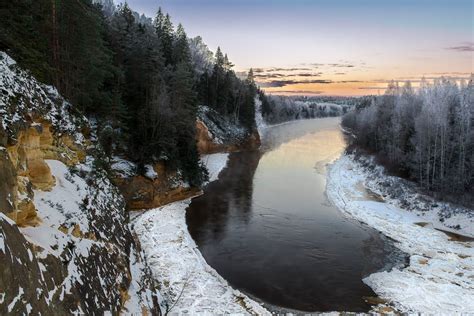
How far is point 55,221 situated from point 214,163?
39.2 metres

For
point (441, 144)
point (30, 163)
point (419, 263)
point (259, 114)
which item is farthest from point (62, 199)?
point (259, 114)

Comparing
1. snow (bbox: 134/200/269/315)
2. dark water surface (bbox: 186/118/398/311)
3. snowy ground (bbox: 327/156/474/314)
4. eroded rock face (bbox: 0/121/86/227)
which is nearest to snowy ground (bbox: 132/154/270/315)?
snow (bbox: 134/200/269/315)

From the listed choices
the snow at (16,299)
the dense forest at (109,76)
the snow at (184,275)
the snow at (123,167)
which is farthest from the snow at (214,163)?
the snow at (16,299)

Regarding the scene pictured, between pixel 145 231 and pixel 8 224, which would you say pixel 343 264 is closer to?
pixel 145 231

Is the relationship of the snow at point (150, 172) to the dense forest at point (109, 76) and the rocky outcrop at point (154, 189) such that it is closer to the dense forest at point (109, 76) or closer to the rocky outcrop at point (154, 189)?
the rocky outcrop at point (154, 189)

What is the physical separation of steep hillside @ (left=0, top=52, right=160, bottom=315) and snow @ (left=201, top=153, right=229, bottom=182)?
1027 inches

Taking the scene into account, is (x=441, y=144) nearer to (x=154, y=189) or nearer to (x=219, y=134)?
(x=154, y=189)

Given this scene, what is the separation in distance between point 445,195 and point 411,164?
22.8 feet

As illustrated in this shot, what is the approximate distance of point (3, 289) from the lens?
599cm

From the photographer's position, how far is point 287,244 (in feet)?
72.9

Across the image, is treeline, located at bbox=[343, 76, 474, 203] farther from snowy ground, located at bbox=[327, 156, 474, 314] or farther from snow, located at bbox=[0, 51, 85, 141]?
snow, located at bbox=[0, 51, 85, 141]

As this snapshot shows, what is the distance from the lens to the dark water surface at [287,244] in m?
16.9

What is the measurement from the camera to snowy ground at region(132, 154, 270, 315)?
1515cm

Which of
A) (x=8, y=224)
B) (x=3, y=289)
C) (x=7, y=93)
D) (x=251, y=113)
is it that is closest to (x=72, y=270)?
(x=8, y=224)
